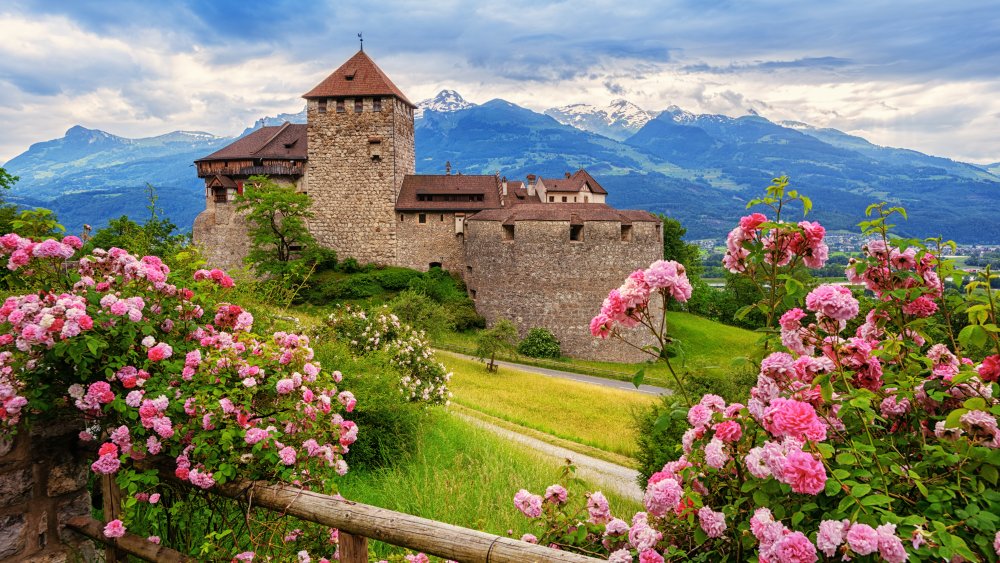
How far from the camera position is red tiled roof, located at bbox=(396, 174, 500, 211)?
36438mm

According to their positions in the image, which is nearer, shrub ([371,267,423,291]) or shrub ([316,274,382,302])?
shrub ([316,274,382,302])

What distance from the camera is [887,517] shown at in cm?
213

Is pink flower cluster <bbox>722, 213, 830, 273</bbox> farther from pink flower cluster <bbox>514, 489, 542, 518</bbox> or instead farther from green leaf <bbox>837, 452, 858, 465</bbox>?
pink flower cluster <bbox>514, 489, 542, 518</bbox>

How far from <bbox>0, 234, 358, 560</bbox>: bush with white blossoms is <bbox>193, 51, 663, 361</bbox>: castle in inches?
1137

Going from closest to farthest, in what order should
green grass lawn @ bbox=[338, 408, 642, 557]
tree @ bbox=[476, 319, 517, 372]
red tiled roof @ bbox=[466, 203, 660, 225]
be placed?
1. green grass lawn @ bbox=[338, 408, 642, 557]
2. tree @ bbox=[476, 319, 517, 372]
3. red tiled roof @ bbox=[466, 203, 660, 225]

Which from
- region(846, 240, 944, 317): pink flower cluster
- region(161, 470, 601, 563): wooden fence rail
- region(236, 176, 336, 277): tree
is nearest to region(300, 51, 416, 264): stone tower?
region(236, 176, 336, 277): tree

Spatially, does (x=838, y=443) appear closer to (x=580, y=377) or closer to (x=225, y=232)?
(x=580, y=377)

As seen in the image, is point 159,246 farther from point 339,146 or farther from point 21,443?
point 21,443

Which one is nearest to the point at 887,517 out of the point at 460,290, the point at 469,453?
the point at 469,453

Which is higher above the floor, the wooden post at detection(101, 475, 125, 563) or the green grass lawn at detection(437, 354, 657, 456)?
the wooden post at detection(101, 475, 125, 563)

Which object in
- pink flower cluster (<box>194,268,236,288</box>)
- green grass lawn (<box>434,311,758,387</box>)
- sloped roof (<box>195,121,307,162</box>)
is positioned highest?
sloped roof (<box>195,121,307,162</box>)

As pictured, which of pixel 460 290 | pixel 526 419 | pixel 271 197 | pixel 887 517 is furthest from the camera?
pixel 460 290

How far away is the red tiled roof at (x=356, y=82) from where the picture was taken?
35344 millimetres

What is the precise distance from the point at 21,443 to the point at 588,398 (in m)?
20.5
